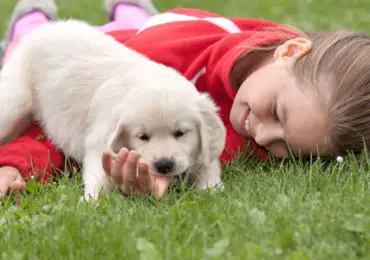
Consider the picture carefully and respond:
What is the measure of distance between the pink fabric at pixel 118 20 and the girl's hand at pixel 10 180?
2.96m

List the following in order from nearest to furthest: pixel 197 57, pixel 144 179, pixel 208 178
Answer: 1. pixel 144 179
2. pixel 208 178
3. pixel 197 57

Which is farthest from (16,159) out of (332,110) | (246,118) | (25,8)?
(25,8)

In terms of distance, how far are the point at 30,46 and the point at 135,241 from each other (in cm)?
225

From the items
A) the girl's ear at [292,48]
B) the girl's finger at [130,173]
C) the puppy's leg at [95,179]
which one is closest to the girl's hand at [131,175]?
the girl's finger at [130,173]

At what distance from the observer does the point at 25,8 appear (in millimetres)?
7449

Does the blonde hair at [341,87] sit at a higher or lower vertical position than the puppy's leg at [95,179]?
higher

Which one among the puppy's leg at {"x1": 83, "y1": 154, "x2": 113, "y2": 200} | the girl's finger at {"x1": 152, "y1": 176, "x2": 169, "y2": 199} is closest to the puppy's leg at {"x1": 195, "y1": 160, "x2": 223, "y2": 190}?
the girl's finger at {"x1": 152, "y1": 176, "x2": 169, "y2": 199}

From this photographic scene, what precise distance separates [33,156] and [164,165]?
48.5 inches

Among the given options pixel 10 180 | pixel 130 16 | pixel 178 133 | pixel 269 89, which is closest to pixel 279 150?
pixel 269 89

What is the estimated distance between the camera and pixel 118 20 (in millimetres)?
7441

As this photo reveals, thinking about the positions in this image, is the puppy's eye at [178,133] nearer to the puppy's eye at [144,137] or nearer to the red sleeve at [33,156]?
the puppy's eye at [144,137]

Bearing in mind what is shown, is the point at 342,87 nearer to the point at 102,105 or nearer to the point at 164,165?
the point at 164,165

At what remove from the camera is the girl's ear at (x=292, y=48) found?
486 centimetres

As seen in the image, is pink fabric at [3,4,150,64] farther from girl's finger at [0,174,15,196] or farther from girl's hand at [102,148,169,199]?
girl's hand at [102,148,169,199]
